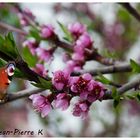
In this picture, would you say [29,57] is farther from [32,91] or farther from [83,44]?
[32,91]

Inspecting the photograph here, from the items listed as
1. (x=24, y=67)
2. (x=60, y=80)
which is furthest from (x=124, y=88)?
(x=24, y=67)

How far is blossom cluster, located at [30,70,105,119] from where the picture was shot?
1.50 metres

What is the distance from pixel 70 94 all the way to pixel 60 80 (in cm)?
8

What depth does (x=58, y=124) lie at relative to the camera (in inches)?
166

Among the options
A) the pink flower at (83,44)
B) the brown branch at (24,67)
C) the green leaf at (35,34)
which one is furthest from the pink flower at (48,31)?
the brown branch at (24,67)

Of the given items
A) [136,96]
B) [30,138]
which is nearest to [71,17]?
[30,138]

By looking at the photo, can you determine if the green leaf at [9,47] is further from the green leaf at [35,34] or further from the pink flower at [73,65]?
the green leaf at [35,34]

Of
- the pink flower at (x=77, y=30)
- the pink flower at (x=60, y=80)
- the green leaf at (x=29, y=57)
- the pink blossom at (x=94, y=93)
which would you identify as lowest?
the pink blossom at (x=94, y=93)

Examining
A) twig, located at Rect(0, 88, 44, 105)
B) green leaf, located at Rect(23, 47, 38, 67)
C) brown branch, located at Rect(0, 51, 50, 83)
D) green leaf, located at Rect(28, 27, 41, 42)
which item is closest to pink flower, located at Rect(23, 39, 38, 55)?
green leaf, located at Rect(28, 27, 41, 42)

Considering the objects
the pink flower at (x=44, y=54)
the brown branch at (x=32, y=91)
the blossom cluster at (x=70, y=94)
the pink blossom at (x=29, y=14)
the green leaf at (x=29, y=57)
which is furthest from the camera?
the pink blossom at (x=29, y=14)

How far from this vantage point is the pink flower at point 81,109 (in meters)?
1.55

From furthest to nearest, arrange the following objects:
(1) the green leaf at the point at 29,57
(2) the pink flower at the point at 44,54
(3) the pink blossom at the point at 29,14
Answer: (3) the pink blossom at the point at 29,14, (2) the pink flower at the point at 44,54, (1) the green leaf at the point at 29,57

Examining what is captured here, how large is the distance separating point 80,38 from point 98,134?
2.42 meters

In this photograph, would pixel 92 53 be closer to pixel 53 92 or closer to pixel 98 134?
pixel 53 92
